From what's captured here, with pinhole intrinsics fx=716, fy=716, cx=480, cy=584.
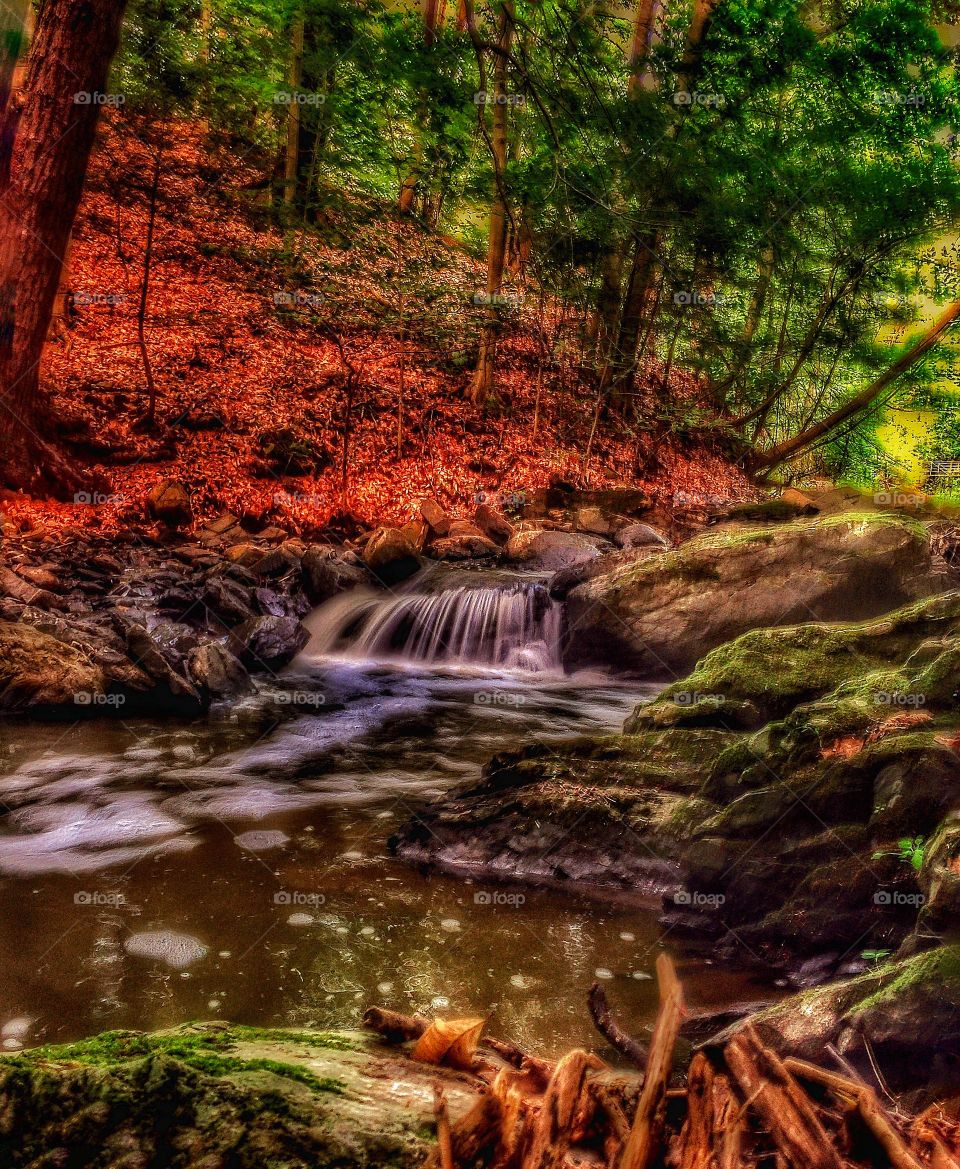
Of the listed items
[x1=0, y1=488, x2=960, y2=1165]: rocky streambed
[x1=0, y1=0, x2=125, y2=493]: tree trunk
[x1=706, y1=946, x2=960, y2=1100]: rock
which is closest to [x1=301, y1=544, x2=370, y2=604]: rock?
[x1=0, y1=488, x2=960, y2=1165]: rocky streambed

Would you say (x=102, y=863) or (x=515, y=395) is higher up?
(x=515, y=395)

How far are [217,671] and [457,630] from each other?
12.1 ft

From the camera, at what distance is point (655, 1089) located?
126 cm

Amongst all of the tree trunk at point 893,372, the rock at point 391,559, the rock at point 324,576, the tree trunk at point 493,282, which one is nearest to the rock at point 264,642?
the rock at point 324,576

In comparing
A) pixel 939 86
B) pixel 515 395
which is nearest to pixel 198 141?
pixel 515 395

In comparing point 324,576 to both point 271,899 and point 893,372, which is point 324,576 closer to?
point 271,899

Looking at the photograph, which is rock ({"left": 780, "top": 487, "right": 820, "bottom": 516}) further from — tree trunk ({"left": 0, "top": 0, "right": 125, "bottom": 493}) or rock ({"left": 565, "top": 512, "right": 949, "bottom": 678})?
tree trunk ({"left": 0, "top": 0, "right": 125, "bottom": 493})

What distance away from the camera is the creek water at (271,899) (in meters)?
3.07

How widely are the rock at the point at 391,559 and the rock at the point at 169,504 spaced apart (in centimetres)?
279

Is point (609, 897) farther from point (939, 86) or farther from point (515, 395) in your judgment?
point (939, 86)

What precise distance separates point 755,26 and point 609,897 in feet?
55.1

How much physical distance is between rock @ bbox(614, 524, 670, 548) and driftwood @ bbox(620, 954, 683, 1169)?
1205cm

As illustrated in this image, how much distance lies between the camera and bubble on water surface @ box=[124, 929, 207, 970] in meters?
3.34

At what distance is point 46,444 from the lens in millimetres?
9734
